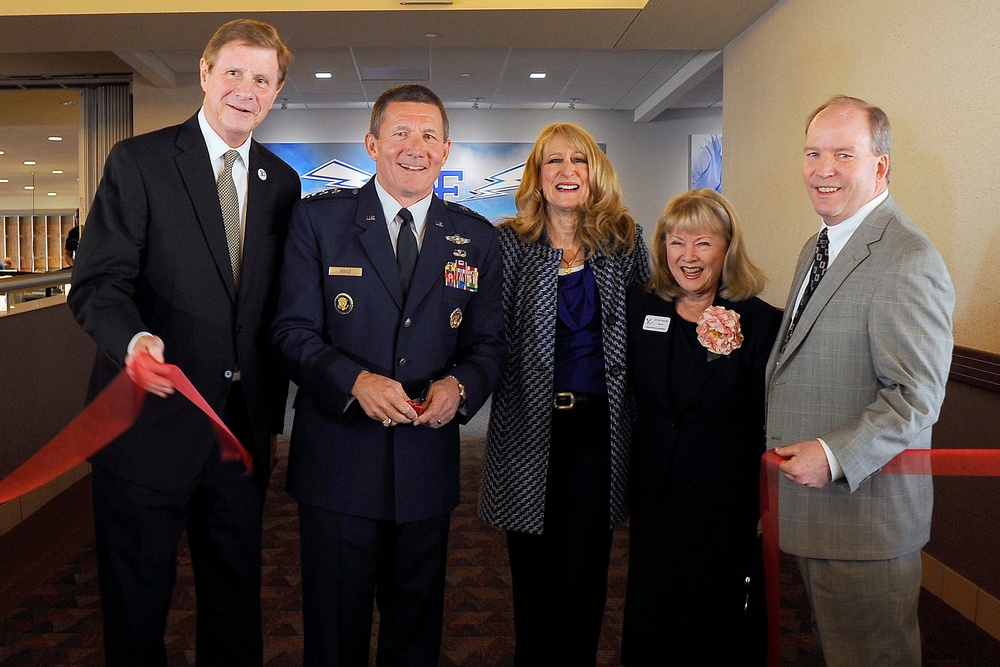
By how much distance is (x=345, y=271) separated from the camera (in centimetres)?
212

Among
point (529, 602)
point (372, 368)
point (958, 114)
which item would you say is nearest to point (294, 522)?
point (529, 602)

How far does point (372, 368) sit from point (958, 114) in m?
3.40

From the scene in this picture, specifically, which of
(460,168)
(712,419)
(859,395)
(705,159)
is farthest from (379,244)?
(705,159)

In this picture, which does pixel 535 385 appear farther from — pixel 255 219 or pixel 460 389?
pixel 255 219

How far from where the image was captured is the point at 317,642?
2.17 m

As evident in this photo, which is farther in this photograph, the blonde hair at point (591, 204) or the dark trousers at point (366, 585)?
the blonde hair at point (591, 204)

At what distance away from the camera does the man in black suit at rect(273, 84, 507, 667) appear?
2.12 meters

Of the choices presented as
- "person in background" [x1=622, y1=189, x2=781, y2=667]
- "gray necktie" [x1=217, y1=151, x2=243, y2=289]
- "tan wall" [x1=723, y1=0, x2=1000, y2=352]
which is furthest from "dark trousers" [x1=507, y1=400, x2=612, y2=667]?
"tan wall" [x1=723, y1=0, x2=1000, y2=352]

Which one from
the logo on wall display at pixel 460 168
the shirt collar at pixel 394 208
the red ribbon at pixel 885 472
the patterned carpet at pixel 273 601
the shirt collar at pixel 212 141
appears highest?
the logo on wall display at pixel 460 168

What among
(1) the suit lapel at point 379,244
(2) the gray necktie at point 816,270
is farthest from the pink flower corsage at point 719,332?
(1) the suit lapel at point 379,244

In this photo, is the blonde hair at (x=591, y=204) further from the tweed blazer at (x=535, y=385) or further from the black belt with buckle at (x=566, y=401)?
the black belt with buckle at (x=566, y=401)

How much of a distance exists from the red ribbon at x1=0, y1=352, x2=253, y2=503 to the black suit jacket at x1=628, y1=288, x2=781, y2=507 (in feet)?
3.73

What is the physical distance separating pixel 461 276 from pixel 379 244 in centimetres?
23

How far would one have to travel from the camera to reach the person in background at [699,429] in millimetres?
2418
